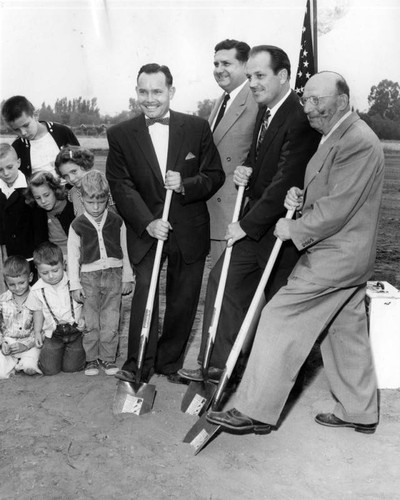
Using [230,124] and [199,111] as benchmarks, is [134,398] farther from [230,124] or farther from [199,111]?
[199,111]

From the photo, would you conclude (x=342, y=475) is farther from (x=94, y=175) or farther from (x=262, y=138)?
(x=94, y=175)

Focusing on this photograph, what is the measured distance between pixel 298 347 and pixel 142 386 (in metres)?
1.15

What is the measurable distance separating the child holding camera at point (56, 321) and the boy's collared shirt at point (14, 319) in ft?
0.23

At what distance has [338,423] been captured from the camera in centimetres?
402

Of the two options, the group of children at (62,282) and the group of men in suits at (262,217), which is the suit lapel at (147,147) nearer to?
the group of men in suits at (262,217)

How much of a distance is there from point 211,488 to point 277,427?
833 millimetres

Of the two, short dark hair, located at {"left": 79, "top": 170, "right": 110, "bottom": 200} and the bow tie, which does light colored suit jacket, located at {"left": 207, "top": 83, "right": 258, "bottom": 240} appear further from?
short dark hair, located at {"left": 79, "top": 170, "right": 110, "bottom": 200}

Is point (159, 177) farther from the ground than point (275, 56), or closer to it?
closer to it

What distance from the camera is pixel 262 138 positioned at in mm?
4281

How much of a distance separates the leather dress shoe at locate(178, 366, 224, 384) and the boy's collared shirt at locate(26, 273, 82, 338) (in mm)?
1144

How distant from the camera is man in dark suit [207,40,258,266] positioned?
465 centimetres

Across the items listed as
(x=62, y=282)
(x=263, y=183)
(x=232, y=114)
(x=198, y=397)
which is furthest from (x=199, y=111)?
(x=198, y=397)

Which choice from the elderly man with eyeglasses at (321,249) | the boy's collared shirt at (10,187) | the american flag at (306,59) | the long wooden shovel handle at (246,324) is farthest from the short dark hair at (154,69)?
the american flag at (306,59)

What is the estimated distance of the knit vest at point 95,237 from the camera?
4.73 meters
